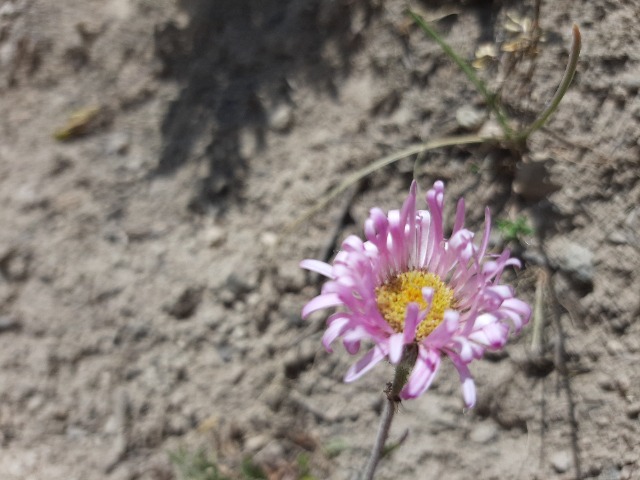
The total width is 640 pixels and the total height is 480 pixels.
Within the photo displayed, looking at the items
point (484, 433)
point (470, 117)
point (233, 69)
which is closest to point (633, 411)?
point (484, 433)

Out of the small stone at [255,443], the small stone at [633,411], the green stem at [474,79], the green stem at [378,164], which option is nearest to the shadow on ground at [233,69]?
the green stem at [378,164]

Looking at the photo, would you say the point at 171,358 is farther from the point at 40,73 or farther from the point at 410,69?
the point at 40,73

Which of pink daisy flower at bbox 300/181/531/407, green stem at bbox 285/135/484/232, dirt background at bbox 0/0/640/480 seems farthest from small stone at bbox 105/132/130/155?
pink daisy flower at bbox 300/181/531/407

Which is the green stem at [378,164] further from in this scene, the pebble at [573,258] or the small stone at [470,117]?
the pebble at [573,258]

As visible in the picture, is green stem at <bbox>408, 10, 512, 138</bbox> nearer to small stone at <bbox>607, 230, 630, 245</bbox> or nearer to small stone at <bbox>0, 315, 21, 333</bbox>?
small stone at <bbox>607, 230, 630, 245</bbox>

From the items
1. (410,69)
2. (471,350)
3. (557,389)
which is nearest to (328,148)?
(410,69)
